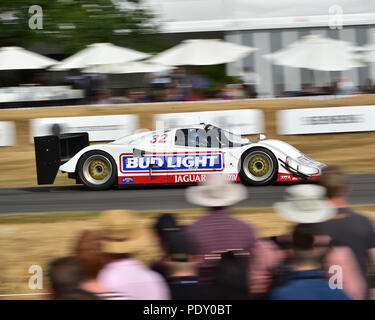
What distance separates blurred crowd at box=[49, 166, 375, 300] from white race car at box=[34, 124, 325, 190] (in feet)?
24.2

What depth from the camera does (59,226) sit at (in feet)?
27.6

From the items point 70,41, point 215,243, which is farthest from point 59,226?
point 70,41

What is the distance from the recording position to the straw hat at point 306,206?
3.68m

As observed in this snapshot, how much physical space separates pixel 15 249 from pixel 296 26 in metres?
15.6

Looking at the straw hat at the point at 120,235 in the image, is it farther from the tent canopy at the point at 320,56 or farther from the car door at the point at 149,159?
the tent canopy at the point at 320,56

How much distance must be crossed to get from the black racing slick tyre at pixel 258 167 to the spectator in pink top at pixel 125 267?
776cm

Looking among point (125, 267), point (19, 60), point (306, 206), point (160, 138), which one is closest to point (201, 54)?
point (19, 60)

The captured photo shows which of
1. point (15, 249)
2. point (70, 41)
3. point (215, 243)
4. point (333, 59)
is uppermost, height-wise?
point (70, 41)

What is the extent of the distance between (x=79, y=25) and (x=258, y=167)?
11.5m

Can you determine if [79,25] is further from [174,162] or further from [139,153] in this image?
[174,162]

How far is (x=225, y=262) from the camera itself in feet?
11.9

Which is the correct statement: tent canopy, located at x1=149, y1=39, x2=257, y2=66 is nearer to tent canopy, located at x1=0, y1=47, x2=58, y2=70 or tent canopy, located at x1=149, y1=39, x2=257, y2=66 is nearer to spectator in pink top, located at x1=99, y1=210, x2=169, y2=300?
tent canopy, located at x1=0, y1=47, x2=58, y2=70

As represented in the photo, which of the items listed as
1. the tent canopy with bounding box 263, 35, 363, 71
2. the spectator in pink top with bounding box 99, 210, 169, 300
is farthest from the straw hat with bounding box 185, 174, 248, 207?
the tent canopy with bounding box 263, 35, 363, 71
